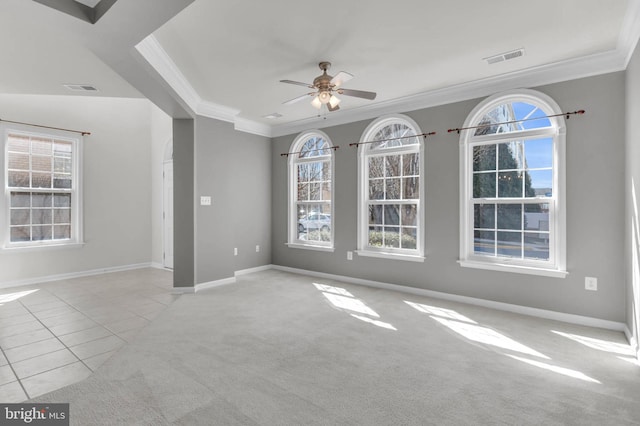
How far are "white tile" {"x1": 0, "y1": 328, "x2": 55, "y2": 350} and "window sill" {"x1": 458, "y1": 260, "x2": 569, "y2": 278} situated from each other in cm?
467

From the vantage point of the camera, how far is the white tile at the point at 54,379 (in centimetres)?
216

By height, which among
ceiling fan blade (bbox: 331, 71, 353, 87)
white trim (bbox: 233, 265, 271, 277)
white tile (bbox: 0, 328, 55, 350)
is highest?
ceiling fan blade (bbox: 331, 71, 353, 87)

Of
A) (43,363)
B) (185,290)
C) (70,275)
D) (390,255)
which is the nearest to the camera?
(43,363)

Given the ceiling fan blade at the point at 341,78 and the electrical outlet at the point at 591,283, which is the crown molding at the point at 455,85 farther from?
the electrical outlet at the point at 591,283

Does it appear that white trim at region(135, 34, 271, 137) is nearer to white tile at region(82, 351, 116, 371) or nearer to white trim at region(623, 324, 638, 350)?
white tile at region(82, 351, 116, 371)

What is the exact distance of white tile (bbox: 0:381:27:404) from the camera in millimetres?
2035

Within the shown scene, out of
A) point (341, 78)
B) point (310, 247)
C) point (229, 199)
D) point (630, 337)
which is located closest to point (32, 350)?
point (229, 199)

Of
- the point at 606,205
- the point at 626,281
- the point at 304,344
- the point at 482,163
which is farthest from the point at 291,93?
the point at 626,281

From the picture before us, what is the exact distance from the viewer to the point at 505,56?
327 cm

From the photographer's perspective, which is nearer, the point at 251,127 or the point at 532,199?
the point at 532,199

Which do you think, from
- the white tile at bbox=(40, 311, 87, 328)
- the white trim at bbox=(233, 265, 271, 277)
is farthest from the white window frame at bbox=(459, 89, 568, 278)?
the white tile at bbox=(40, 311, 87, 328)

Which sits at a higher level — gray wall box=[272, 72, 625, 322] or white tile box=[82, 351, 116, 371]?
gray wall box=[272, 72, 625, 322]

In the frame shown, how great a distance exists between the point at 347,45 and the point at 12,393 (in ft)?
12.3

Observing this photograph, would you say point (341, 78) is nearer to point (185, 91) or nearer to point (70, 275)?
point (185, 91)
